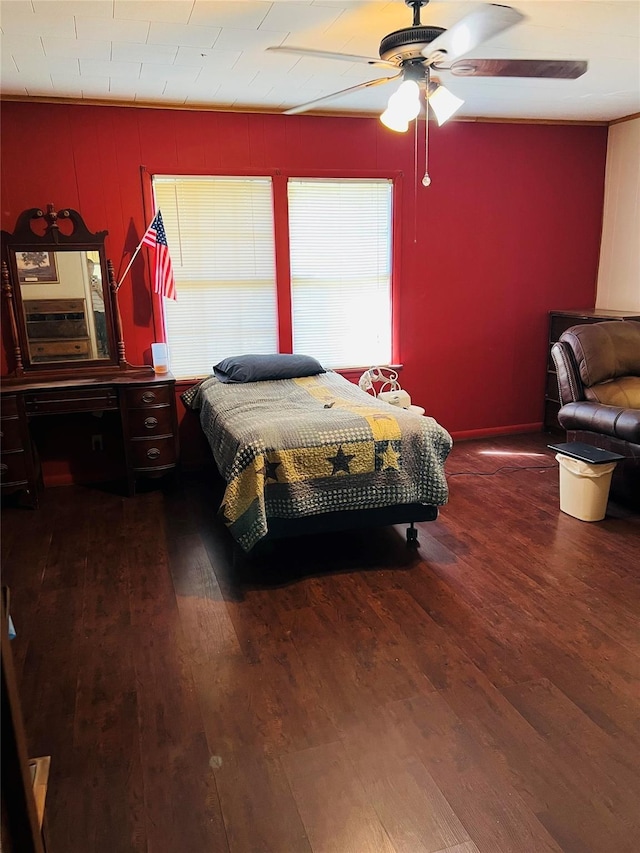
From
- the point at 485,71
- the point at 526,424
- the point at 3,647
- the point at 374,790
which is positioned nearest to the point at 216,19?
the point at 485,71

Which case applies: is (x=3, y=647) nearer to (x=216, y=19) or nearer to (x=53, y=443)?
(x=216, y=19)

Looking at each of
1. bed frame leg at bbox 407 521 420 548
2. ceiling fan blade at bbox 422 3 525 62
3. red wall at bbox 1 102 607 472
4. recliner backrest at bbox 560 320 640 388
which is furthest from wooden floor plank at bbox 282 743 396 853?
red wall at bbox 1 102 607 472

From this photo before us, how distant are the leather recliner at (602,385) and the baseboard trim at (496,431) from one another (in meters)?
1.25

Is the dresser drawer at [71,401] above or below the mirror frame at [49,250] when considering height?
below

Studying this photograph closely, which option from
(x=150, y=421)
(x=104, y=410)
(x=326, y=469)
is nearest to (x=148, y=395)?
(x=150, y=421)

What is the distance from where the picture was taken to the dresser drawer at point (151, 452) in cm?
395

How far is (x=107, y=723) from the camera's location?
201 centimetres

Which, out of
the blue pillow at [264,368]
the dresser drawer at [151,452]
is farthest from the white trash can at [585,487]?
the dresser drawer at [151,452]

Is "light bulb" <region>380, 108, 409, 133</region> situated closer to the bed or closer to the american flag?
the bed

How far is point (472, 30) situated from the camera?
1926 mm

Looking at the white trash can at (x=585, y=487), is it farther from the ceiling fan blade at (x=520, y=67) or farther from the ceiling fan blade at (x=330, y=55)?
the ceiling fan blade at (x=330, y=55)

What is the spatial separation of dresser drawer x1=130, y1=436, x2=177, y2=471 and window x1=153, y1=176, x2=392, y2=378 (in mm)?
674

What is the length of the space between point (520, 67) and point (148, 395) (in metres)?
2.74

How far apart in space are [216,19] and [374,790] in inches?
119
